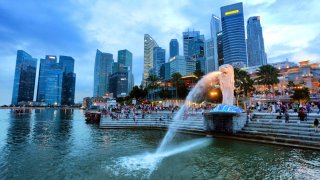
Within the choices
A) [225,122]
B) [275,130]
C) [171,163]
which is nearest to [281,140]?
[275,130]

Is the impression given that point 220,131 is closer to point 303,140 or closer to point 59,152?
point 303,140

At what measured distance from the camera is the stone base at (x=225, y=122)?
837 inches

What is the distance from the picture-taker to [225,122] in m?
21.9

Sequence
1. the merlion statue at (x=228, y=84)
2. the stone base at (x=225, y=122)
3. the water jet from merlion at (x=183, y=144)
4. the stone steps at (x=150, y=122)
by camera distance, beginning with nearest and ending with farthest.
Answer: the water jet from merlion at (x=183, y=144) < the stone base at (x=225, y=122) < the merlion statue at (x=228, y=84) < the stone steps at (x=150, y=122)

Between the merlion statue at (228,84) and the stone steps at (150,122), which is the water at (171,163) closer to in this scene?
the merlion statue at (228,84)

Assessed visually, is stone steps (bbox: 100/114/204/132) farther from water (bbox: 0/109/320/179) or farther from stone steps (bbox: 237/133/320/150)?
water (bbox: 0/109/320/179)

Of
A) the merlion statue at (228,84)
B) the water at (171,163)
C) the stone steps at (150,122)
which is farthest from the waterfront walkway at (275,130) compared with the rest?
the merlion statue at (228,84)

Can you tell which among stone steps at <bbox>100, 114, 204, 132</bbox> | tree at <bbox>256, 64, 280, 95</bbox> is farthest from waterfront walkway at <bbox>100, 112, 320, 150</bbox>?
tree at <bbox>256, 64, 280, 95</bbox>

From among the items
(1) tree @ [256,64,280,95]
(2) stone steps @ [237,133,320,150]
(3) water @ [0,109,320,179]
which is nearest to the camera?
(3) water @ [0,109,320,179]

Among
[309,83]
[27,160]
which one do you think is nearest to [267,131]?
[27,160]

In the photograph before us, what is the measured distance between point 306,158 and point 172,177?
1009cm

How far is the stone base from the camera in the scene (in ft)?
69.7

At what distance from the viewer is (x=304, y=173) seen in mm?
10359

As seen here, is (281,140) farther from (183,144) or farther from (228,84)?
(183,144)
